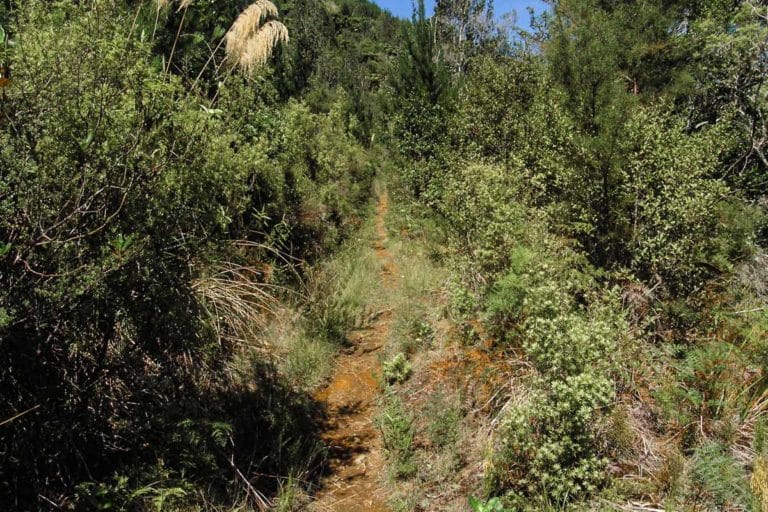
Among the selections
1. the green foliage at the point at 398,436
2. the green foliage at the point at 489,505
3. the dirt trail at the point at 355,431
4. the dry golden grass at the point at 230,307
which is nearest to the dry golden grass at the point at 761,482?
the green foliage at the point at 489,505

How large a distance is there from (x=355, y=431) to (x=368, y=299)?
9.96 feet

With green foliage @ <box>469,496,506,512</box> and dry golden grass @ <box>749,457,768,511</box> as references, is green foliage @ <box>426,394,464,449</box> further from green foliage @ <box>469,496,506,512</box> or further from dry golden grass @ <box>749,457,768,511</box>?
dry golden grass @ <box>749,457,768,511</box>

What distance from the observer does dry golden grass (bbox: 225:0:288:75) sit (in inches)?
297

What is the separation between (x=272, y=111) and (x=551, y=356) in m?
6.67

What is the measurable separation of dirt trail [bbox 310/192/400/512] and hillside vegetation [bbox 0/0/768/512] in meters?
0.03

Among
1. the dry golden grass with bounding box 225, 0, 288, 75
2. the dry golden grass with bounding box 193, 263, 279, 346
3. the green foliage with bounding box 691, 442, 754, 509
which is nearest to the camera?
the green foliage with bounding box 691, 442, 754, 509

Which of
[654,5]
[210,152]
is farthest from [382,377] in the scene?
[654,5]

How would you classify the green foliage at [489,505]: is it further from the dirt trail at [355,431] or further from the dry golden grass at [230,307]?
the dry golden grass at [230,307]

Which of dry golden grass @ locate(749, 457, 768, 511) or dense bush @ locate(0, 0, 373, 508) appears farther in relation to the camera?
dry golden grass @ locate(749, 457, 768, 511)

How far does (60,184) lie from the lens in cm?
280

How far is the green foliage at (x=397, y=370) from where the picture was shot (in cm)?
592

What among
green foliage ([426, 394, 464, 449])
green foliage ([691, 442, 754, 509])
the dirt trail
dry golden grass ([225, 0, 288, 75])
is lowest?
the dirt trail

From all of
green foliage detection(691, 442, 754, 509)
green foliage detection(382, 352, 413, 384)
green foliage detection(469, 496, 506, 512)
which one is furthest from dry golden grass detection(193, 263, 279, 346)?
green foliage detection(691, 442, 754, 509)

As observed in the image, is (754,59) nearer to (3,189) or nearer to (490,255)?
(490,255)
